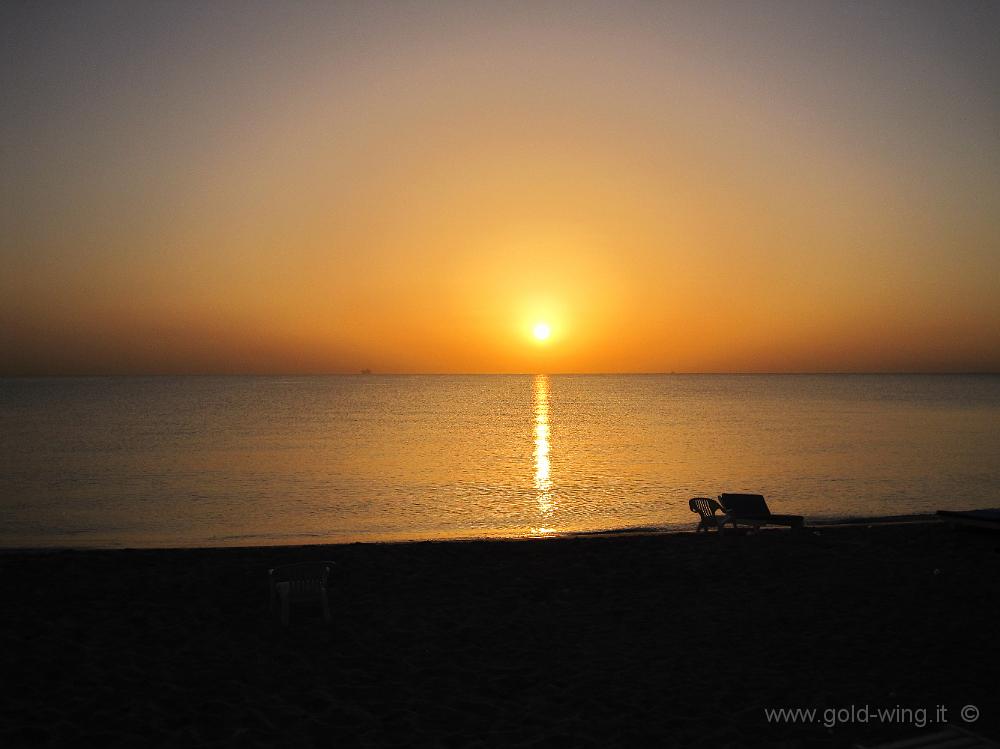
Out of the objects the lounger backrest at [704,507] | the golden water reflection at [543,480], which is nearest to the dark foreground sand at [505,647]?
the lounger backrest at [704,507]

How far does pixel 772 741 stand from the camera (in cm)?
709

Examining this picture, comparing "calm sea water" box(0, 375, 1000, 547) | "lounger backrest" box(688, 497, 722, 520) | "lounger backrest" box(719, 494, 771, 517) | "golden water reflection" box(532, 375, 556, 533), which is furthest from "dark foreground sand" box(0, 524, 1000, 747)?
"golden water reflection" box(532, 375, 556, 533)

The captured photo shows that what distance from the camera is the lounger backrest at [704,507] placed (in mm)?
16969

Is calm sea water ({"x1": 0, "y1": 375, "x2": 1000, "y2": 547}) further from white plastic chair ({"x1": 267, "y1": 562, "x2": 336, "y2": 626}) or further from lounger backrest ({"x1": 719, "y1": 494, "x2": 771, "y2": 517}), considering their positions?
white plastic chair ({"x1": 267, "y1": 562, "x2": 336, "y2": 626})

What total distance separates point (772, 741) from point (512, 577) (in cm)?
649

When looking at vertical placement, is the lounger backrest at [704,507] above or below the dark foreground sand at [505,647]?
above

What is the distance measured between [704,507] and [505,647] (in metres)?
8.87

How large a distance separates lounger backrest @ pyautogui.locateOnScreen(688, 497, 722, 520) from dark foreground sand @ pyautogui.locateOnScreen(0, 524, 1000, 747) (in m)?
2.15

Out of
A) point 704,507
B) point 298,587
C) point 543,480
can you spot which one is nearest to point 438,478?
point 543,480

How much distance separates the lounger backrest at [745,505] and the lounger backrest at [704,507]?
0.78 feet

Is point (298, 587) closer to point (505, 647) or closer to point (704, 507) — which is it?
point (505, 647)

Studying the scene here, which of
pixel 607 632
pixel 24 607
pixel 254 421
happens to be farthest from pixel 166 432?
pixel 607 632

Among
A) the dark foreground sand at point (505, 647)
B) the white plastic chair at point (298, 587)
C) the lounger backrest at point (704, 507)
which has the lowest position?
the dark foreground sand at point (505, 647)

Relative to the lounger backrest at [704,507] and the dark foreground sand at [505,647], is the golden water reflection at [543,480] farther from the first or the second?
the dark foreground sand at [505,647]
